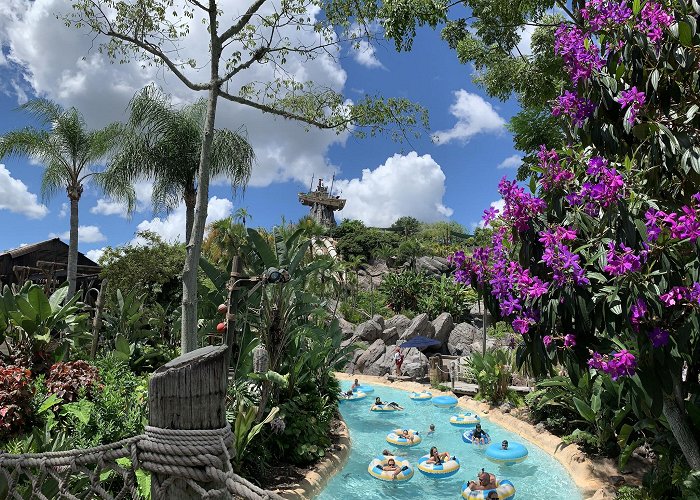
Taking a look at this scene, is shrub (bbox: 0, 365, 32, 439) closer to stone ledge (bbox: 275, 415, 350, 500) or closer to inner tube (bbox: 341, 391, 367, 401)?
stone ledge (bbox: 275, 415, 350, 500)

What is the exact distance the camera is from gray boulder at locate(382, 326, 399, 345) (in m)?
24.1

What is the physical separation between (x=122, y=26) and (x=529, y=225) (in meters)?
7.77

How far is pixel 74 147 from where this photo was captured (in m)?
15.7

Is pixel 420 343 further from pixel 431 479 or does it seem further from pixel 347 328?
pixel 431 479

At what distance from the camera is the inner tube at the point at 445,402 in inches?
556

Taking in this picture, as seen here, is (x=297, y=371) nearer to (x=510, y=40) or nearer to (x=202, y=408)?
(x=202, y=408)

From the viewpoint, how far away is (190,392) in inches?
67.9

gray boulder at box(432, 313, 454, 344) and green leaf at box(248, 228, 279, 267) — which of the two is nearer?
green leaf at box(248, 228, 279, 267)

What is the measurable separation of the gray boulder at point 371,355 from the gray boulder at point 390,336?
2.09 m

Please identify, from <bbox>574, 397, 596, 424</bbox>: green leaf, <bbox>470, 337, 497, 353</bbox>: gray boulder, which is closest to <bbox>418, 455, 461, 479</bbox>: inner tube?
<bbox>574, 397, 596, 424</bbox>: green leaf

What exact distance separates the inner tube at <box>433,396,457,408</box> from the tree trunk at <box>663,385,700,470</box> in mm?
9259

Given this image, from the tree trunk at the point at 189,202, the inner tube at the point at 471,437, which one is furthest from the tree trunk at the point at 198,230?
the tree trunk at the point at 189,202

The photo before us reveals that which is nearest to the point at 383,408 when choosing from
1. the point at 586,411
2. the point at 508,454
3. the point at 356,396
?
the point at 356,396

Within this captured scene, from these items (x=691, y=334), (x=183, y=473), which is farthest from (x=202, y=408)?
(x=691, y=334)
